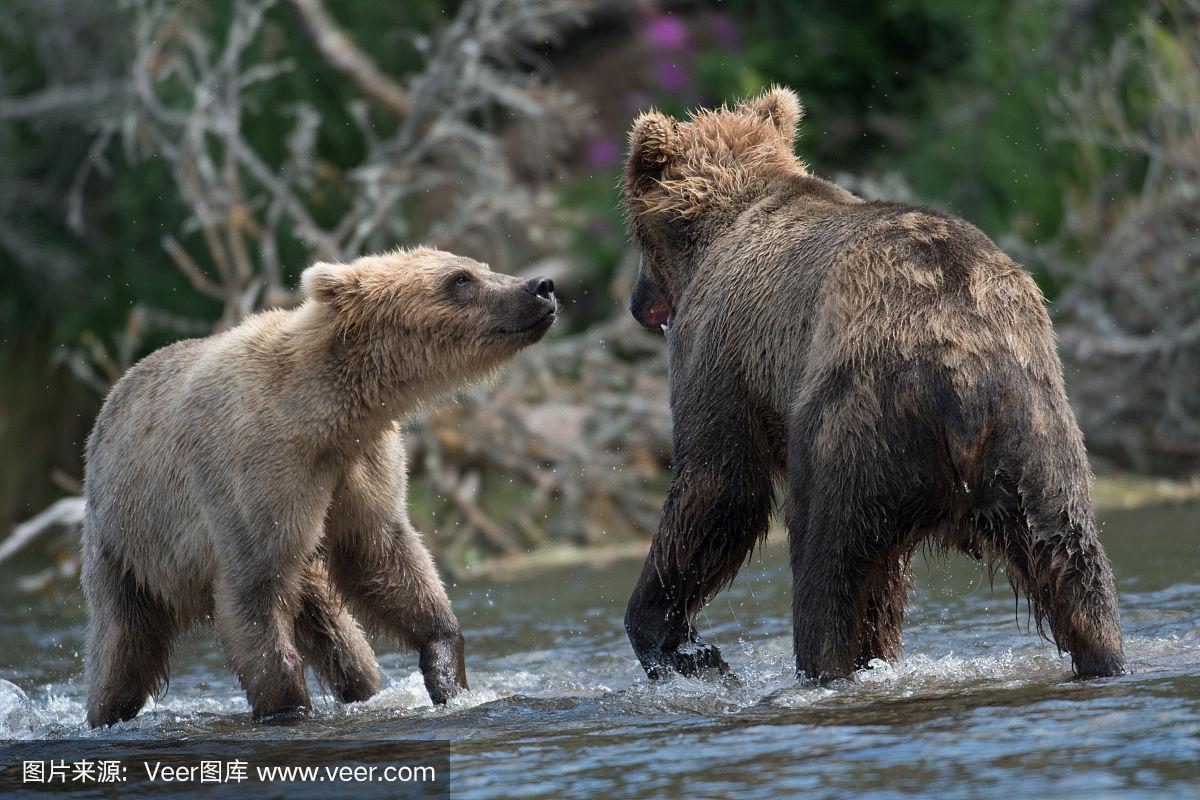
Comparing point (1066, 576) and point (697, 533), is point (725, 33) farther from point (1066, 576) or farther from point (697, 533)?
point (1066, 576)

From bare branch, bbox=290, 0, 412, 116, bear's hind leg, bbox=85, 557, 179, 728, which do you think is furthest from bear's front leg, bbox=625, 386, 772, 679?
bare branch, bbox=290, 0, 412, 116

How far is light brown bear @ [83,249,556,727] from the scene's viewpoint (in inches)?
208

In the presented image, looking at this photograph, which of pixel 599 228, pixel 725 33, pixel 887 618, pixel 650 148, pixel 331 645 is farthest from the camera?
pixel 725 33

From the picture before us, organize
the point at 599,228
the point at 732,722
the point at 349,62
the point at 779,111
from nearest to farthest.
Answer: the point at 732,722 < the point at 779,111 < the point at 349,62 < the point at 599,228

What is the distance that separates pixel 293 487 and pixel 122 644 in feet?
3.13

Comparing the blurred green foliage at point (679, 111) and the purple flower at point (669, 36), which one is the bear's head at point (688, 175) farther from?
the purple flower at point (669, 36)

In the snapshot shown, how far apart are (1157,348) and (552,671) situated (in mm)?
5750

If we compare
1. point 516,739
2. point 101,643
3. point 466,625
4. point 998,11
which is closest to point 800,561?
point 516,739

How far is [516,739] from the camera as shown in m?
4.63

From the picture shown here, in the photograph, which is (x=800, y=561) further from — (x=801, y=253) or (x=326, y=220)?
(x=326, y=220)

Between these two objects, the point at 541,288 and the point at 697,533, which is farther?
the point at 541,288

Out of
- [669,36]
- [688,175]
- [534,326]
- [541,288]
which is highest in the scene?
[669,36]

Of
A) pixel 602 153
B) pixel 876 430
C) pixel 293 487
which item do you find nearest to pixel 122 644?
pixel 293 487

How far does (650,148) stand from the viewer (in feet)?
19.8
